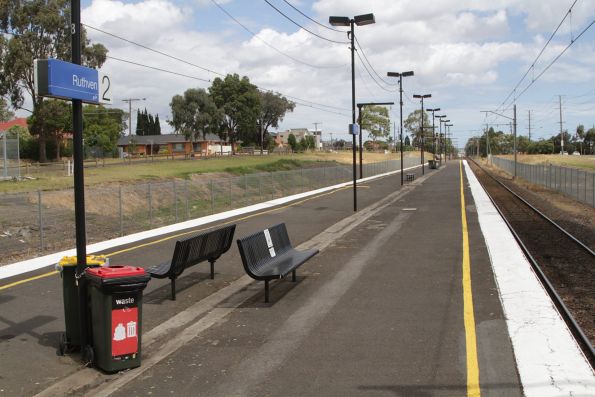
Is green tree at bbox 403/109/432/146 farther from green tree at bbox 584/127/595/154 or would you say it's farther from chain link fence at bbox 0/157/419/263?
chain link fence at bbox 0/157/419/263

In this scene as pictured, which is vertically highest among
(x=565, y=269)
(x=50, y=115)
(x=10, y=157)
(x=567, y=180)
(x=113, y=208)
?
(x=50, y=115)

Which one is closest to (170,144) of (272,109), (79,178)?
(272,109)

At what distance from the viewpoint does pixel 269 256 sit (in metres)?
9.45

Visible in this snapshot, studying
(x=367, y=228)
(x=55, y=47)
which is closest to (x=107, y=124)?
A: (x=55, y=47)

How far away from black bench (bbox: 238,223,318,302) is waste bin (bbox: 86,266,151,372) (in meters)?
2.42

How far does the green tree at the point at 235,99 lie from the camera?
95.6 meters

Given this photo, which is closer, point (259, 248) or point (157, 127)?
point (259, 248)

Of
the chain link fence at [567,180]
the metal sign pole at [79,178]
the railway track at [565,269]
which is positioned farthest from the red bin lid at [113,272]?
the chain link fence at [567,180]

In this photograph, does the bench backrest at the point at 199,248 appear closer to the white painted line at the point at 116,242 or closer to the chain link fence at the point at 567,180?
the white painted line at the point at 116,242

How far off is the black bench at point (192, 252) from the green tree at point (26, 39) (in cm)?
4525

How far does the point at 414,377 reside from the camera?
17.6 feet

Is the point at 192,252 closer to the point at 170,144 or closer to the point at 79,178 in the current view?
the point at 79,178

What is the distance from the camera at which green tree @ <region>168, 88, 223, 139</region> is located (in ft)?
289

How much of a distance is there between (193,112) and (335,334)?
8534 cm
